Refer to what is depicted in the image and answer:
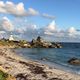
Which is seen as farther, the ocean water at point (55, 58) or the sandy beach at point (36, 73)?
the ocean water at point (55, 58)

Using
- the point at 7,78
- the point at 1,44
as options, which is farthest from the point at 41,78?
the point at 1,44

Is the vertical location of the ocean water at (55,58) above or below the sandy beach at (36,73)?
below

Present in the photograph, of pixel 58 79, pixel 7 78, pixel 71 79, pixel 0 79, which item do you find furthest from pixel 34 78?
pixel 0 79

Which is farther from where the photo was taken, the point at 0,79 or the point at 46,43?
the point at 46,43

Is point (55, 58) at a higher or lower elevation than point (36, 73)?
lower

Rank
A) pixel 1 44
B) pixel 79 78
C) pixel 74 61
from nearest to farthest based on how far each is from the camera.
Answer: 1. pixel 79 78
2. pixel 74 61
3. pixel 1 44

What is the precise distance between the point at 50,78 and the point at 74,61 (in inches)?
1245

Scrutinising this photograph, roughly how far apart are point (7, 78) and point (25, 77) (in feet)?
29.3

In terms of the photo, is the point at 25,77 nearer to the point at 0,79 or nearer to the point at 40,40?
the point at 0,79

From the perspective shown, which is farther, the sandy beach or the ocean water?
the ocean water

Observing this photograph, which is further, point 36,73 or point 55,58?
point 55,58

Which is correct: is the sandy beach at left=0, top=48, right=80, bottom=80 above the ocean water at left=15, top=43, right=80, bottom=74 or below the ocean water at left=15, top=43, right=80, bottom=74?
above

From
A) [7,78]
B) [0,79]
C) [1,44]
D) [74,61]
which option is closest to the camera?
[0,79]

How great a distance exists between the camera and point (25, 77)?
3300 centimetres
